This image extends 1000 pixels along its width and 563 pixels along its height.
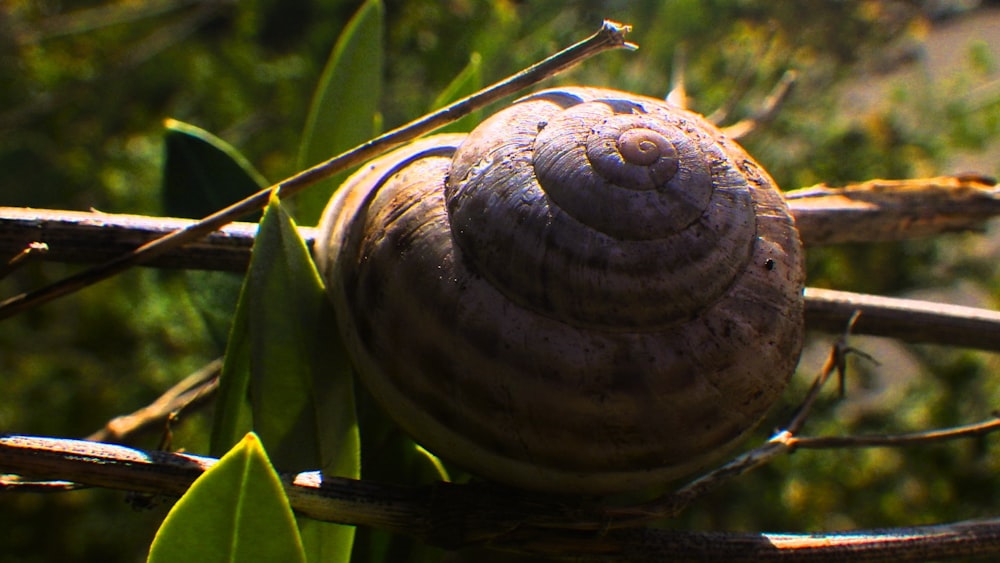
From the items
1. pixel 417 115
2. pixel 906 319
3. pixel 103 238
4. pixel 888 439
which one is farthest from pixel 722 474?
pixel 417 115

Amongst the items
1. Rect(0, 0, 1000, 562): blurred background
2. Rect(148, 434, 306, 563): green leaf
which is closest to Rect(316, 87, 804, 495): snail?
Rect(148, 434, 306, 563): green leaf

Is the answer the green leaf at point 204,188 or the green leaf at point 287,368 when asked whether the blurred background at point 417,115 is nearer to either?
the green leaf at point 204,188

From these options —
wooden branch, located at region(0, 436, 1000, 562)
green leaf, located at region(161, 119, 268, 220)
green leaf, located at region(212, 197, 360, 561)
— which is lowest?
wooden branch, located at region(0, 436, 1000, 562)

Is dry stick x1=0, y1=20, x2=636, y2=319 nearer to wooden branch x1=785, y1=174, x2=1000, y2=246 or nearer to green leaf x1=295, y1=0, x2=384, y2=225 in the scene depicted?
green leaf x1=295, y1=0, x2=384, y2=225

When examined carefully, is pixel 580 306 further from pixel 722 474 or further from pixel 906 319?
pixel 906 319

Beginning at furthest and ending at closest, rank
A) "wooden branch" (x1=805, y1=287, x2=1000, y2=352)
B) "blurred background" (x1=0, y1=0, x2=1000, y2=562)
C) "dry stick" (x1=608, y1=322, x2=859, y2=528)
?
"blurred background" (x1=0, y1=0, x2=1000, y2=562)
"wooden branch" (x1=805, y1=287, x2=1000, y2=352)
"dry stick" (x1=608, y1=322, x2=859, y2=528)

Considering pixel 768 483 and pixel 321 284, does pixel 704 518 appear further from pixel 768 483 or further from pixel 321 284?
pixel 321 284

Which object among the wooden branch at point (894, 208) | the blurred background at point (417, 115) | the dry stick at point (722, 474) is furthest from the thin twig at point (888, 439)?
the blurred background at point (417, 115)
